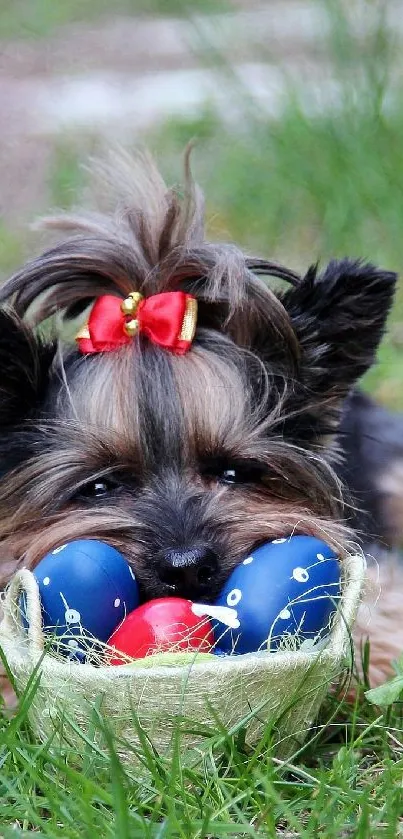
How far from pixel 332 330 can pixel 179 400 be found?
20.7 inches

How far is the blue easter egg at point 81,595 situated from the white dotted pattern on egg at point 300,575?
397 mm

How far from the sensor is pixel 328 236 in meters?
6.53

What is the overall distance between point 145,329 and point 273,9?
25.3 ft

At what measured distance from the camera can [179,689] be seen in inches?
95.4

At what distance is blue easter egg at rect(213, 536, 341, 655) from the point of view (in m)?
2.69

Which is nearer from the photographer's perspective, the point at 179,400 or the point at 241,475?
the point at 179,400

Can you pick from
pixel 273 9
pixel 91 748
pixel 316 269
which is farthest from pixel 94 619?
pixel 273 9

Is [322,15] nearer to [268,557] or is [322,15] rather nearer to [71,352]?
[71,352]

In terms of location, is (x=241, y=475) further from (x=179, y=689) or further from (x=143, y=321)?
(x=179, y=689)

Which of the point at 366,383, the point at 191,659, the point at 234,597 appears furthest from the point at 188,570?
the point at 366,383

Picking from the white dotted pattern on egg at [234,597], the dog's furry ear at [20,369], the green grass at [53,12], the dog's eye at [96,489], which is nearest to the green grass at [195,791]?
the white dotted pattern on egg at [234,597]

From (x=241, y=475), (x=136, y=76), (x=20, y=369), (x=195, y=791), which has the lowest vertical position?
(x=195, y=791)

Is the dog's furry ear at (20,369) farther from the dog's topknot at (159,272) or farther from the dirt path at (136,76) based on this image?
the dirt path at (136,76)

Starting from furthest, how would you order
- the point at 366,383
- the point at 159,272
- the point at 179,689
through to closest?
the point at 366,383, the point at 159,272, the point at 179,689
